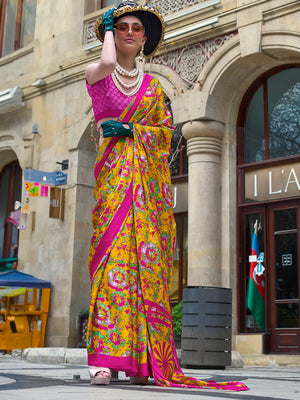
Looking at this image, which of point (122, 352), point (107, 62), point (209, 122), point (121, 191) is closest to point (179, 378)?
point (122, 352)

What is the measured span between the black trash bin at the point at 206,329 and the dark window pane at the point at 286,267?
10.1 ft

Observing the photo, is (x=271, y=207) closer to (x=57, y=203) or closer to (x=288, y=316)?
(x=288, y=316)

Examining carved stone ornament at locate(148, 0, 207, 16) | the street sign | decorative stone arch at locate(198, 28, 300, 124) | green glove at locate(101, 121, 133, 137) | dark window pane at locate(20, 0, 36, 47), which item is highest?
dark window pane at locate(20, 0, 36, 47)

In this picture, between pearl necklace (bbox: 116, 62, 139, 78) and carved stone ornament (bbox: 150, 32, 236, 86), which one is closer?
pearl necklace (bbox: 116, 62, 139, 78)

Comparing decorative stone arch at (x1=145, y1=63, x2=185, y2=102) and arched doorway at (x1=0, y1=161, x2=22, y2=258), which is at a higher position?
decorative stone arch at (x1=145, y1=63, x2=185, y2=102)

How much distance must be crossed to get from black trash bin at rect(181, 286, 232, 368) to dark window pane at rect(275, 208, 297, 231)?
132 inches

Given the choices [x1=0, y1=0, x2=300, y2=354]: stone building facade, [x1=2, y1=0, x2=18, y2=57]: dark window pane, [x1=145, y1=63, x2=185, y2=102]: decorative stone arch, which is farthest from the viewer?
[x1=2, y1=0, x2=18, y2=57]: dark window pane

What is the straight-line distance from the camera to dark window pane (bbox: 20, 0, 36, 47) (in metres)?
15.9

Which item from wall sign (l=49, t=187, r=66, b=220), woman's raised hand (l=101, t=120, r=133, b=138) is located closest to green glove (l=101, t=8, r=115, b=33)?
woman's raised hand (l=101, t=120, r=133, b=138)

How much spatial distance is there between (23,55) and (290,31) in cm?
758

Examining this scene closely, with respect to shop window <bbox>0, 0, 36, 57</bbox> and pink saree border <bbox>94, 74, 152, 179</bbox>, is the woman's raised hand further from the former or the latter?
shop window <bbox>0, 0, 36, 57</bbox>

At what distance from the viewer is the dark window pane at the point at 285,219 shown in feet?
33.6

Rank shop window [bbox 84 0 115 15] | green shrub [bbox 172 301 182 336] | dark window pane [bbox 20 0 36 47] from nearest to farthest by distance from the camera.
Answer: green shrub [bbox 172 301 182 336]
shop window [bbox 84 0 115 15]
dark window pane [bbox 20 0 36 47]

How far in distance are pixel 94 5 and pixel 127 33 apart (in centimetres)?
1034
